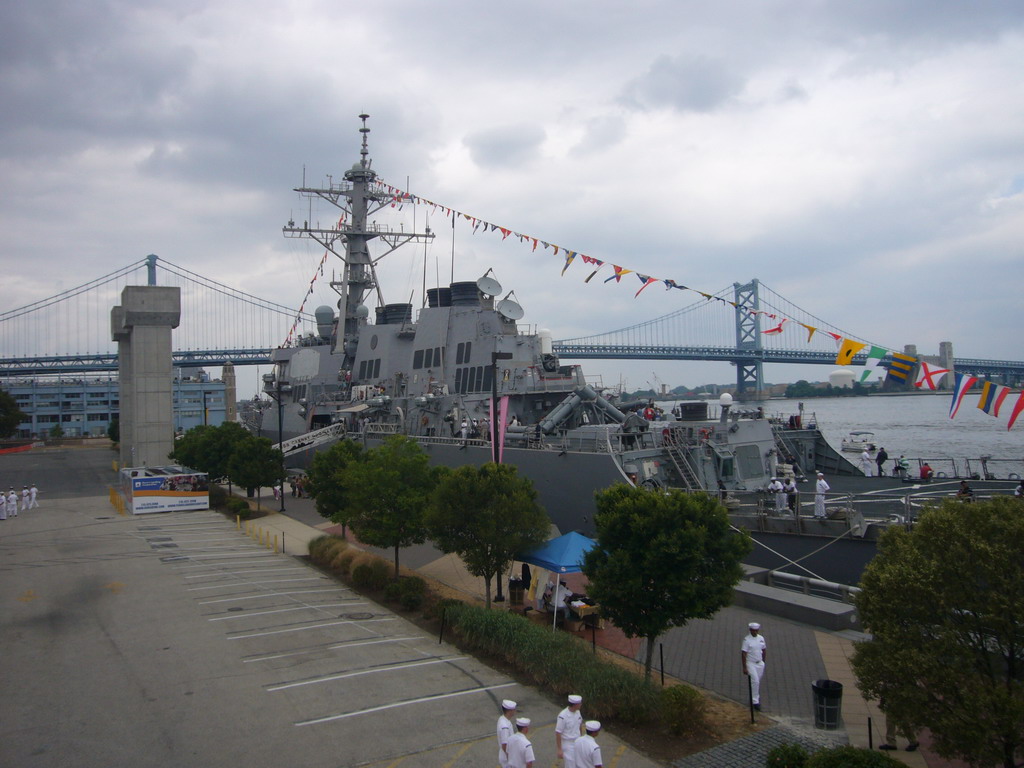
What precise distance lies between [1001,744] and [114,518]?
1135 inches

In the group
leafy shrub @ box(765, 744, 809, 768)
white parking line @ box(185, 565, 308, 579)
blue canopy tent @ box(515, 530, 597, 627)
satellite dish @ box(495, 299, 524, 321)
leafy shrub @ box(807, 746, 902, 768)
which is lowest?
white parking line @ box(185, 565, 308, 579)

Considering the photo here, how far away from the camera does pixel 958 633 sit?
5930mm

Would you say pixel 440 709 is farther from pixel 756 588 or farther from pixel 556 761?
pixel 756 588

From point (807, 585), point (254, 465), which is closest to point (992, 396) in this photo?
point (807, 585)

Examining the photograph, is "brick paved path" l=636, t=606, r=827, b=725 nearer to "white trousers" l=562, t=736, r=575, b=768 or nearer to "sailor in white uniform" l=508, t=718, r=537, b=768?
"white trousers" l=562, t=736, r=575, b=768

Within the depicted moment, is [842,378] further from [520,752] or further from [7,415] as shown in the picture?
[7,415]

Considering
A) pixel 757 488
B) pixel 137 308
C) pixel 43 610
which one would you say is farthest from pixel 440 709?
pixel 137 308

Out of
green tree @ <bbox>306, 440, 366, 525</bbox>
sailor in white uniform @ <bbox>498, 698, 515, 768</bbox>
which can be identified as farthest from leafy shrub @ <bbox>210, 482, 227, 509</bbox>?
sailor in white uniform @ <bbox>498, 698, 515, 768</bbox>

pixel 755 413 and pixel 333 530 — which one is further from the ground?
pixel 755 413

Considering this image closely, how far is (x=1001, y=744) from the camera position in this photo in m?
5.47

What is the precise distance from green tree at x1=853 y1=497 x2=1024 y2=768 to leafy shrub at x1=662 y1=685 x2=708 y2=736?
2698mm

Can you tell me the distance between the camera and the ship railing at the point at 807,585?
13766 millimetres

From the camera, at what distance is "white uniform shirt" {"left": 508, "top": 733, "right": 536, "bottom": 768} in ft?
21.6

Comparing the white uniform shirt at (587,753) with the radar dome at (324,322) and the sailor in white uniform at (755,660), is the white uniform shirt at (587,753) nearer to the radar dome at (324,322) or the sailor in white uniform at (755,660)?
the sailor in white uniform at (755,660)
